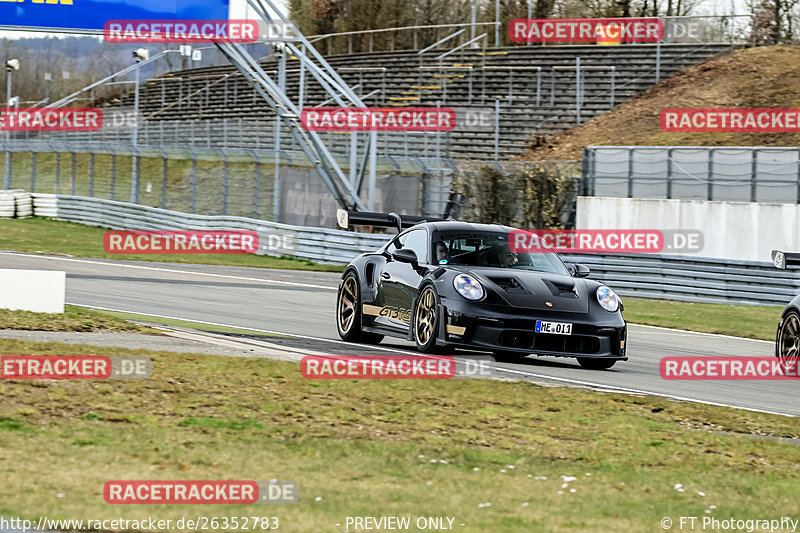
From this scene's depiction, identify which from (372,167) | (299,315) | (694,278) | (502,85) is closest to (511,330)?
(299,315)

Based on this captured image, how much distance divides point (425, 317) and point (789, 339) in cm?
367

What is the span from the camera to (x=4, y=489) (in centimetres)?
534

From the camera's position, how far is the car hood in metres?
11.1

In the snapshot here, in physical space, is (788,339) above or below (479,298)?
below

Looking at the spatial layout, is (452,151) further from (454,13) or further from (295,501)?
(295,501)

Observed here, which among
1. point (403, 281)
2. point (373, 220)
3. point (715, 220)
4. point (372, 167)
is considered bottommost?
point (403, 281)

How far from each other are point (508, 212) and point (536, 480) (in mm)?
26736

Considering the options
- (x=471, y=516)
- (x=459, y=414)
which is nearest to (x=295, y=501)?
(x=471, y=516)

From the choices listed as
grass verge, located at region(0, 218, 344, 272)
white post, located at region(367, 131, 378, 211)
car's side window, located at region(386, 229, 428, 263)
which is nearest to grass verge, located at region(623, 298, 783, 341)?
car's side window, located at region(386, 229, 428, 263)

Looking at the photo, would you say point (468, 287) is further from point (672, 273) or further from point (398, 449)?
point (672, 273)

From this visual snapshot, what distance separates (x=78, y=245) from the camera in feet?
111

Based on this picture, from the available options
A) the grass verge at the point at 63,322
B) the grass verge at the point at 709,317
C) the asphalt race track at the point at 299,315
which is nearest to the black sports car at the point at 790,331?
the asphalt race track at the point at 299,315

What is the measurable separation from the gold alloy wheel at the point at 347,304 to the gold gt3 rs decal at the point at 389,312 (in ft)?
0.71

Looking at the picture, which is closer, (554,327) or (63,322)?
(554,327)
